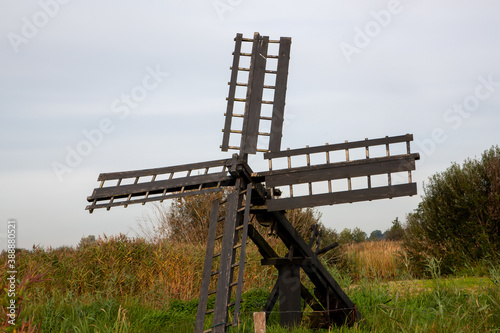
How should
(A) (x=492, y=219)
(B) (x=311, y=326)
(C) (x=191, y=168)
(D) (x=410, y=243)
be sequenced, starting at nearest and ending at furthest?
(C) (x=191, y=168)
(B) (x=311, y=326)
(A) (x=492, y=219)
(D) (x=410, y=243)

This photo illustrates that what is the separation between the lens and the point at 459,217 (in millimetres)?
15664

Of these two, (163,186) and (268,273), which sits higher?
(163,186)

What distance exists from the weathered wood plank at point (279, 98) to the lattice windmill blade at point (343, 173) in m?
0.36

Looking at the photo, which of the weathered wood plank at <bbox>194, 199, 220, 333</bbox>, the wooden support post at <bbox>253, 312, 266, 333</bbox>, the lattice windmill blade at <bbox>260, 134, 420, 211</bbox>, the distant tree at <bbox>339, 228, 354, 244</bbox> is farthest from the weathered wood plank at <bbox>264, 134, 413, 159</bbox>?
the distant tree at <bbox>339, 228, 354, 244</bbox>

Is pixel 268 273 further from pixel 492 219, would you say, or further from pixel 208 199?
pixel 492 219

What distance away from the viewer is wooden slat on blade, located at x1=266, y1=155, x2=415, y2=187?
7.27 m

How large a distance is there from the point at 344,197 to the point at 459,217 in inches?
392

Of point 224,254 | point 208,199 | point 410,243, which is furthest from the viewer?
point 208,199

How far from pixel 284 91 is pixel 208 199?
442 inches

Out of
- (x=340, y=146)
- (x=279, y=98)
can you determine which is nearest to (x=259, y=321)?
(x=340, y=146)

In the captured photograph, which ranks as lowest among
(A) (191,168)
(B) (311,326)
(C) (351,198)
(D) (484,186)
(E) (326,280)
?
(B) (311,326)

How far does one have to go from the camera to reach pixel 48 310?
7969 millimetres

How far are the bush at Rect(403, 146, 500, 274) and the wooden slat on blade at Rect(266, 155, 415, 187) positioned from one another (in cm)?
861

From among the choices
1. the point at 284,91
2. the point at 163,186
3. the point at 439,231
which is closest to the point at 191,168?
the point at 163,186
